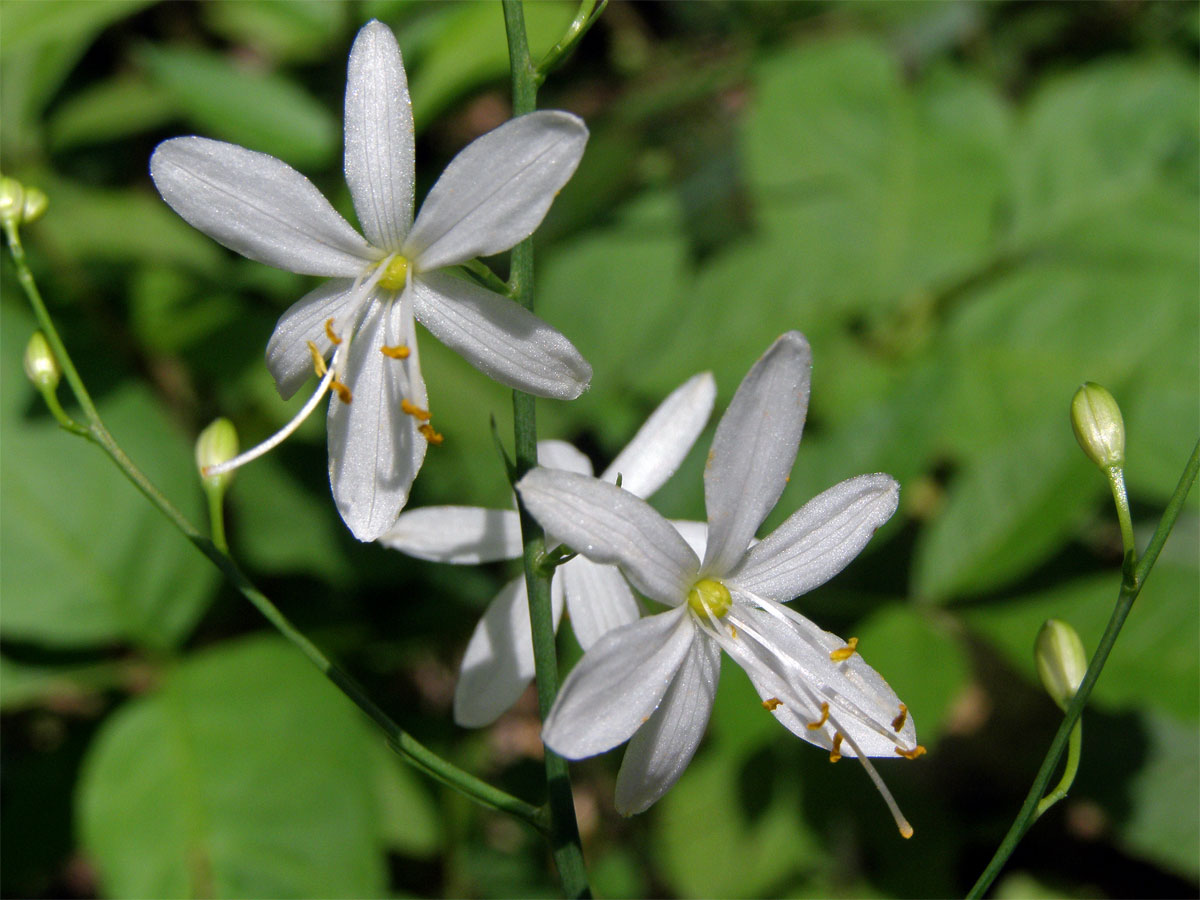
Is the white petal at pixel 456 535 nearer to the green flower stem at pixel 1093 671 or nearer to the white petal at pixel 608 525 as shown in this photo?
the white petal at pixel 608 525

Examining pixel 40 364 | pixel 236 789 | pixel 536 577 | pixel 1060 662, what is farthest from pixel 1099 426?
pixel 236 789

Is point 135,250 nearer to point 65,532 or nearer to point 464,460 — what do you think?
point 65,532

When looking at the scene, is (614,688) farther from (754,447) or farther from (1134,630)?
(1134,630)

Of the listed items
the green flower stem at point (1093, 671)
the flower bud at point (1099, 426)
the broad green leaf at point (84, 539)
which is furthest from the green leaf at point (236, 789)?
the flower bud at point (1099, 426)

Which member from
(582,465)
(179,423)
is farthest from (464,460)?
(179,423)

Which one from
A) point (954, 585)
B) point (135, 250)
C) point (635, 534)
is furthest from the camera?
point (135, 250)
